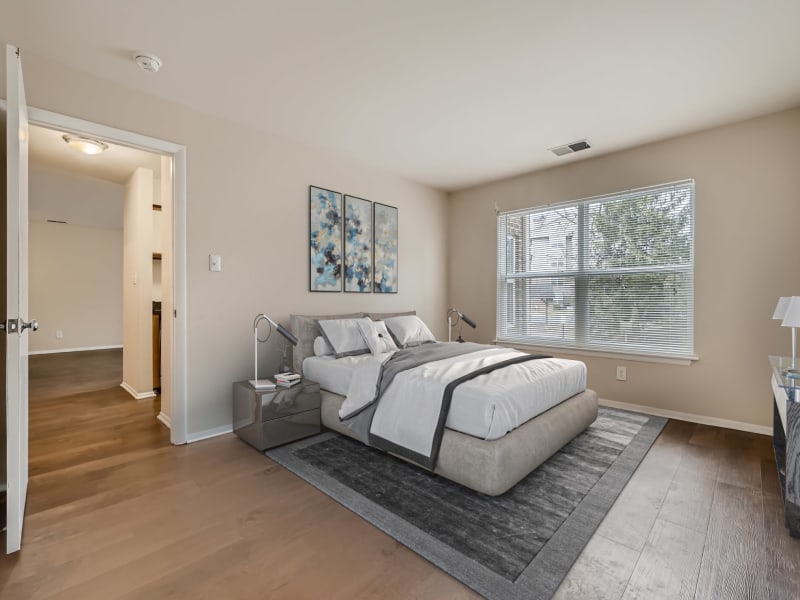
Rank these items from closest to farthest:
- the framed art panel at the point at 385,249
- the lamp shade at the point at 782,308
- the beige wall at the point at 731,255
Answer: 1. the lamp shade at the point at 782,308
2. the beige wall at the point at 731,255
3. the framed art panel at the point at 385,249

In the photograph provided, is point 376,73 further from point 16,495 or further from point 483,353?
point 16,495

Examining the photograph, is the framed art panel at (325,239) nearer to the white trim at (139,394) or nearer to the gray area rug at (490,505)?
the gray area rug at (490,505)

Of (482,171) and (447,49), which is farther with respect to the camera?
(482,171)

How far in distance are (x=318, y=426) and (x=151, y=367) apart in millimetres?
2484

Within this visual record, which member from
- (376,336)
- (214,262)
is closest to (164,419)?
(214,262)

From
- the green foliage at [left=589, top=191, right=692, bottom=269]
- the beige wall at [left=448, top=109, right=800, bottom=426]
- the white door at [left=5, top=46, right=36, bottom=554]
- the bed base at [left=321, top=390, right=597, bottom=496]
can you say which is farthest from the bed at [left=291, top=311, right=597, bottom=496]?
the white door at [left=5, top=46, right=36, bottom=554]

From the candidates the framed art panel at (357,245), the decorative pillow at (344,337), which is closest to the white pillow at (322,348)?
the decorative pillow at (344,337)

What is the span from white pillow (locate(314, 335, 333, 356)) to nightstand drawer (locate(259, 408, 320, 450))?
528mm

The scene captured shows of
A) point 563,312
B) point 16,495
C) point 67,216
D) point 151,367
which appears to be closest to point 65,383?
point 151,367

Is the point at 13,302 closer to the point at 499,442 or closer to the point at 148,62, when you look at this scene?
the point at 148,62

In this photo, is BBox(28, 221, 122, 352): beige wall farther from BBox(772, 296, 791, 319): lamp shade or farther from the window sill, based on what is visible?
BBox(772, 296, 791, 319): lamp shade

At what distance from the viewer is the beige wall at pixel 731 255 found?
3072 millimetres

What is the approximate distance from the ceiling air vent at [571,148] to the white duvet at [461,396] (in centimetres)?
214

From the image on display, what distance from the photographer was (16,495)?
1.68m
